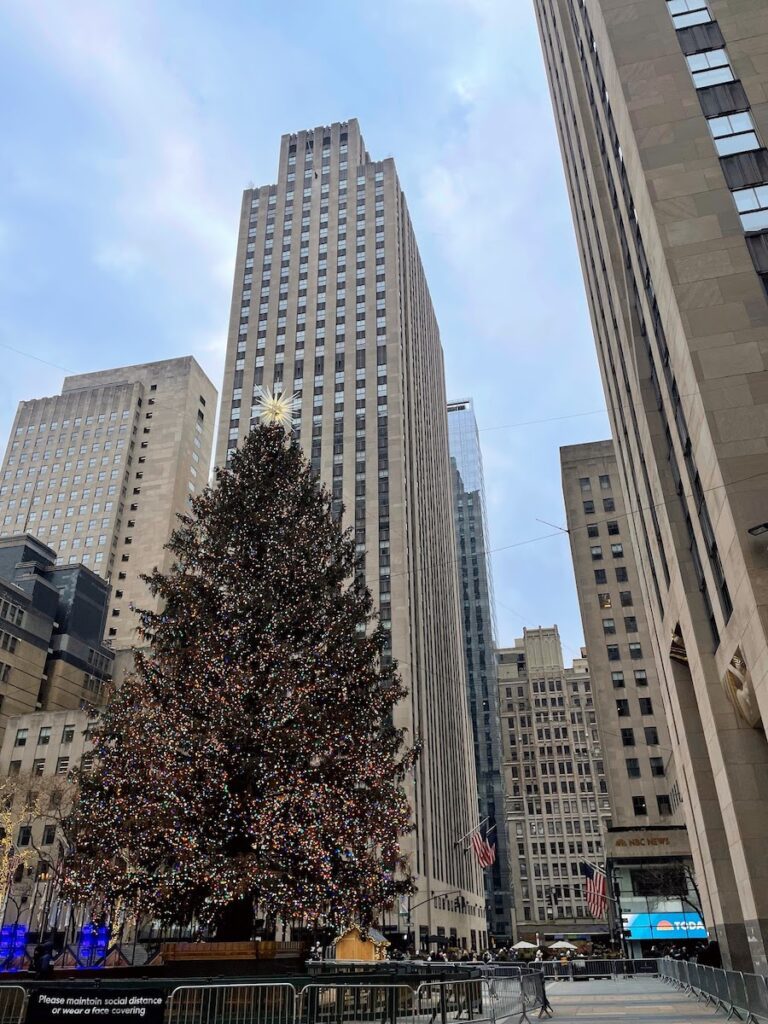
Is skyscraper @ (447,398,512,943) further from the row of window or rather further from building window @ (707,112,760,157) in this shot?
building window @ (707,112,760,157)

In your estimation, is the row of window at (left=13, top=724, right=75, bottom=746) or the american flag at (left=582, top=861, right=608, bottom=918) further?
the row of window at (left=13, top=724, right=75, bottom=746)

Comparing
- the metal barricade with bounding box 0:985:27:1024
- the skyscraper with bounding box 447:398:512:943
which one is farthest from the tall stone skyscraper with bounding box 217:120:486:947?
the metal barricade with bounding box 0:985:27:1024

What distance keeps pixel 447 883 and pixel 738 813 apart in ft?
226

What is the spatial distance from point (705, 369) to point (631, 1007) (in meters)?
19.6

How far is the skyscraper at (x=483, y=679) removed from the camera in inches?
5468

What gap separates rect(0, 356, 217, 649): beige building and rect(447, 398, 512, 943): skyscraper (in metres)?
55.7

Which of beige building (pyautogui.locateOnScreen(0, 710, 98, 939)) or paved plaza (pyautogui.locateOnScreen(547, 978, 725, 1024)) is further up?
beige building (pyautogui.locateOnScreen(0, 710, 98, 939))

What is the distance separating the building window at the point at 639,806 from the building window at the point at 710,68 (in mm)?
58759

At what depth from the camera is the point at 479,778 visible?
482 ft

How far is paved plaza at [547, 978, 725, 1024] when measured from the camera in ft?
59.9

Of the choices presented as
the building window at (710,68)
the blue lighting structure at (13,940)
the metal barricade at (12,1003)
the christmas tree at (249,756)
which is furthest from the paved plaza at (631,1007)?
the blue lighting structure at (13,940)

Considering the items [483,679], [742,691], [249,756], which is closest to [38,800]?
Answer: [249,756]

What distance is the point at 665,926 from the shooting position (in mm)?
58219

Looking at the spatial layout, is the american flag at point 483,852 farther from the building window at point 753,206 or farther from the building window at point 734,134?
the building window at point 734,134
